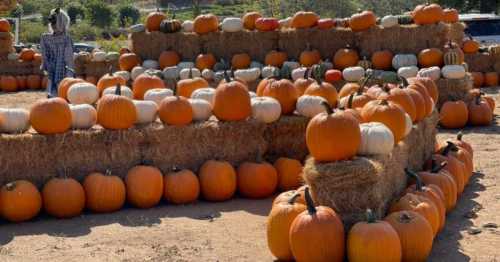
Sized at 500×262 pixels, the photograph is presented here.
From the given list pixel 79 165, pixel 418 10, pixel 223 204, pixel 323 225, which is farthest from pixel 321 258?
pixel 418 10

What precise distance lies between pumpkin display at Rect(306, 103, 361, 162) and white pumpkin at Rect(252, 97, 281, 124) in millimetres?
2331

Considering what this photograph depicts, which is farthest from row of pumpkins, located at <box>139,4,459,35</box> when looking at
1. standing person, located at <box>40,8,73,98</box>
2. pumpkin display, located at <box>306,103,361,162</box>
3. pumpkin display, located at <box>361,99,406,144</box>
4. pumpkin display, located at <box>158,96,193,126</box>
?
pumpkin display, located at <box>306,103,361,162</box>

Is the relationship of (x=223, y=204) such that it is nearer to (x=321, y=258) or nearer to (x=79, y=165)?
(x=79, y=165)

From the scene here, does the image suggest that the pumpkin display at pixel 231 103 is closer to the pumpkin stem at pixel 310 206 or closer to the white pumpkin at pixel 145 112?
the white pumpkin at pixel 145 112

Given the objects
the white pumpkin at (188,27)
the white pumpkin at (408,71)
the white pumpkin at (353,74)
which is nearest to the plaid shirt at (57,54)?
the white pumpkin at (188,27)

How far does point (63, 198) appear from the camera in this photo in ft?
22.8

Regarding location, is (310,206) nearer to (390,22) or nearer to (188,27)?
(390,22)

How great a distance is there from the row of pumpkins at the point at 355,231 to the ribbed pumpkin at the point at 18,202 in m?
2.50

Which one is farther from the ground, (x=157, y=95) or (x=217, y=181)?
(x=157, y=95)

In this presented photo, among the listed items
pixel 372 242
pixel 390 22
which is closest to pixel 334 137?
pixel 372 242

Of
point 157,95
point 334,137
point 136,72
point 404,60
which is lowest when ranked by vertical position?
point 136,72

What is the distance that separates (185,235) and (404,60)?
7928 millimetres

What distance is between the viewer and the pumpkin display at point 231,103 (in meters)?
7.90

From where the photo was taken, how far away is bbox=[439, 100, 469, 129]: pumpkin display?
1221 centimetres
